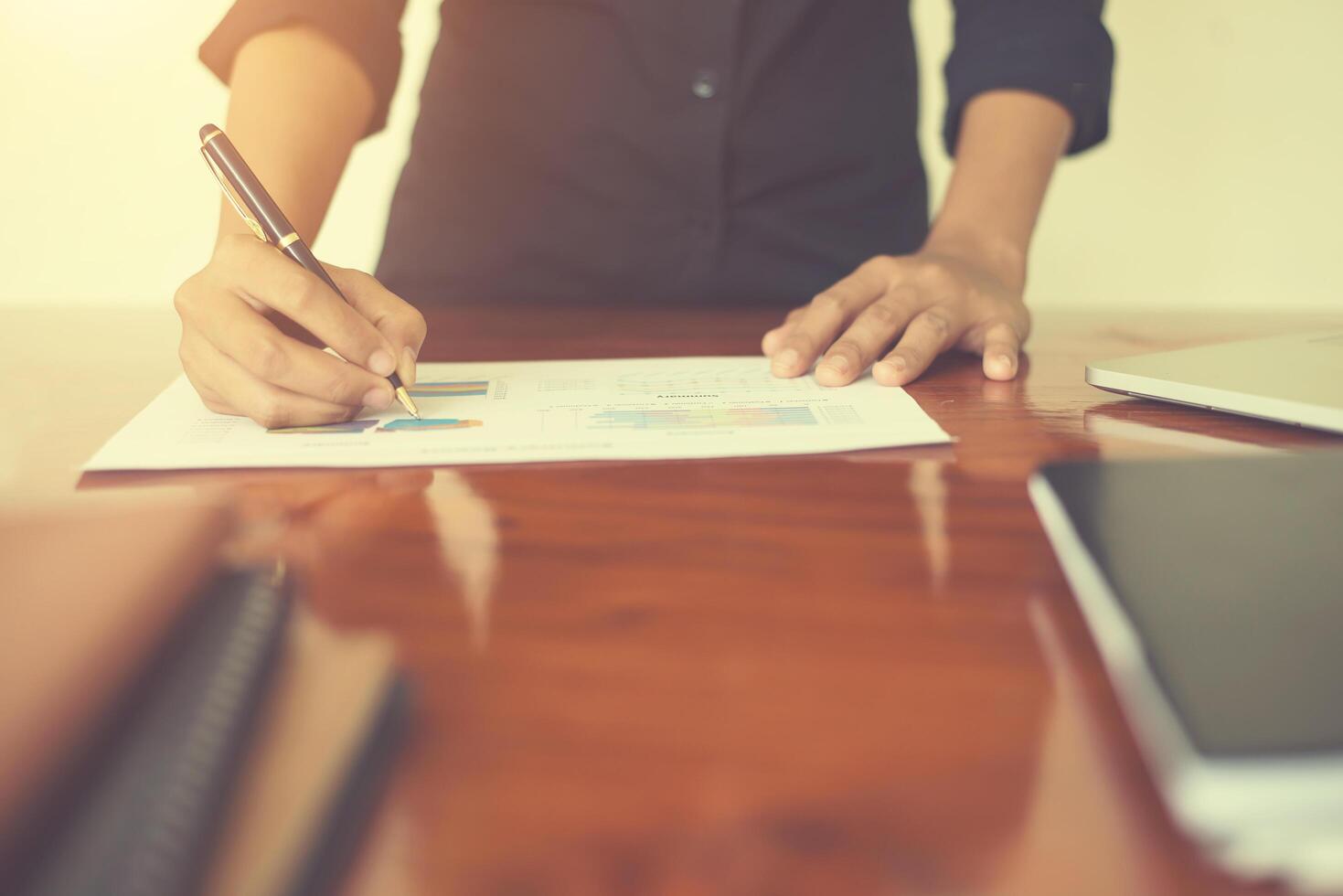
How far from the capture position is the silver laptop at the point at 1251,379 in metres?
0.50

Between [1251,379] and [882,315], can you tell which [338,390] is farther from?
[1251,379]

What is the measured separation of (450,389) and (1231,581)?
0.47 metres

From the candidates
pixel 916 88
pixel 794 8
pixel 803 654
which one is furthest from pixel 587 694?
pixel 916 88

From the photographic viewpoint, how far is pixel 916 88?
3.58ft

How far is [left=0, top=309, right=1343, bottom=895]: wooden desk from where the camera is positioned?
20 centimetres

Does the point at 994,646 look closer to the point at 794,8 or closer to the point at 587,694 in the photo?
the point at 587,694

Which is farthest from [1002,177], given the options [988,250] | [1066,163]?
[1066,163]

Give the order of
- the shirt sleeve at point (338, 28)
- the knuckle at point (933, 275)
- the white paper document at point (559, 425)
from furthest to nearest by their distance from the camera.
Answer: the shirt sleeve at point (338, 28)
the knuckle at point (933, 275)
the white paper document at point (559, 425)

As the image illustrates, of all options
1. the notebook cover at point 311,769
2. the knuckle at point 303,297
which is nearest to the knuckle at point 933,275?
the knuckle at point 303,297

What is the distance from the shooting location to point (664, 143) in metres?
0.97

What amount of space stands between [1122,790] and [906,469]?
249 mm

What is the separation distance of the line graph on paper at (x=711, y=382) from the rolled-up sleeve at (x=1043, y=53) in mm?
483

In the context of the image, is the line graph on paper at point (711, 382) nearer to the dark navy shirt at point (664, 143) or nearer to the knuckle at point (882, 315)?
the knuckle at point (882, 315)

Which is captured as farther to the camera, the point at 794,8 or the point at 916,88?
the point at 916,88
